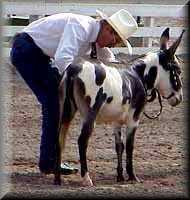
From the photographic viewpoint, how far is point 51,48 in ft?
18.9

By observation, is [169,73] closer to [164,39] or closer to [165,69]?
[165,69]

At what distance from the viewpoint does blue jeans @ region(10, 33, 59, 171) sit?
18.9 ft

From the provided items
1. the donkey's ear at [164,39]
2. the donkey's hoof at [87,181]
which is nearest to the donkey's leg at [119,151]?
the donkey's hoof at [87,181]

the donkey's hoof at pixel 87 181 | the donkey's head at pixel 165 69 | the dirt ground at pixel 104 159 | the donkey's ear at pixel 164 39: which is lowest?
the dirt ground at pixel 104 159

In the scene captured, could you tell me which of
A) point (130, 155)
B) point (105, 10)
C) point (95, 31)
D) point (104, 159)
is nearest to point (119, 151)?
point (130, 155)

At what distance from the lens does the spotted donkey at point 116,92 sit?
536 centimetres

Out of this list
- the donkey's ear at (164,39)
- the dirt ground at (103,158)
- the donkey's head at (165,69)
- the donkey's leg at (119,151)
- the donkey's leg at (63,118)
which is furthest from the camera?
the donkey's ear at (164,39)

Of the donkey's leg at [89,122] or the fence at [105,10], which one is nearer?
the donkey's leg at [89,122]

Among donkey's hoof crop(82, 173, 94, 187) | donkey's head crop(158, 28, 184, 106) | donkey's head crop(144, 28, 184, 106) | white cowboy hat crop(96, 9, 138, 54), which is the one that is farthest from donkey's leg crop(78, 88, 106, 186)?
donkey's head crop(158, 28, 184, 106)

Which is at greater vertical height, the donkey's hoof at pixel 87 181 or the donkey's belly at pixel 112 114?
the donkey's belly at pixel 112 114

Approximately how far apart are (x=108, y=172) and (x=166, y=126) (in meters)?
2.28

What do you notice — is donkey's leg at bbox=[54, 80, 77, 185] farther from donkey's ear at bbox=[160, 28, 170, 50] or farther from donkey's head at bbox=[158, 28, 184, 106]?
donkey's ear at bbox=[160, 28, 170, 50]

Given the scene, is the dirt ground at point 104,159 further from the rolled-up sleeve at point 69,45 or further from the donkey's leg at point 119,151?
the rolled-up sleeve at point 69,45

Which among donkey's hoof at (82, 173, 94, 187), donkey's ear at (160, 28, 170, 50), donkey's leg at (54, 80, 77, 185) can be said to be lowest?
donkey's hoof at (82, 173, 94, 187)
